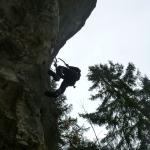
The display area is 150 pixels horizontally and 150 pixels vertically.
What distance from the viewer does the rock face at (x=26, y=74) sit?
30.5 ft

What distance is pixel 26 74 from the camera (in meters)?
11.0

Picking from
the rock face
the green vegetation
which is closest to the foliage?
the green vegetation

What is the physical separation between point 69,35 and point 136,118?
20.6ft

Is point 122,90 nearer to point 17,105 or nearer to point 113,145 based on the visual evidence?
point 113,145

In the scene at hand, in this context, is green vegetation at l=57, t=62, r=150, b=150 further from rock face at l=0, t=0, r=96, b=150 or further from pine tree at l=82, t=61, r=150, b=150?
rock face at l=0, t=0, r=96, b=150

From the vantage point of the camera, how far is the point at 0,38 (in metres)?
10.7

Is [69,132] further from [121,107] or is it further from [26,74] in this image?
[26,74]

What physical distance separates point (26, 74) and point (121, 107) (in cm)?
988

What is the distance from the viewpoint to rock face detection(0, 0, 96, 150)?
30.5 feet

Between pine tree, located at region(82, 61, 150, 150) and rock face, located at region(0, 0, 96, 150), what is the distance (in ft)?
22.9

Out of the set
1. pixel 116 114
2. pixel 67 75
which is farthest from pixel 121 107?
pixel 67 75

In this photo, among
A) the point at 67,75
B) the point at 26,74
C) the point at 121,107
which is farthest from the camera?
the point at 121,107

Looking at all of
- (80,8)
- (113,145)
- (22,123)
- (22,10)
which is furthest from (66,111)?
(22,123)

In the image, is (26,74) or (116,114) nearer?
(26,74)
